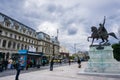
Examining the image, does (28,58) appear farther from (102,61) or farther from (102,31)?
(102,31)

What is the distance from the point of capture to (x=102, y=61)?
60.5ft

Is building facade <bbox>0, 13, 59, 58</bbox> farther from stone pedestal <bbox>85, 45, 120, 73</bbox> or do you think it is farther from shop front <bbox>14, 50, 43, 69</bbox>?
stone pedestal <bbox>85, 45, 120, 73</bbox>

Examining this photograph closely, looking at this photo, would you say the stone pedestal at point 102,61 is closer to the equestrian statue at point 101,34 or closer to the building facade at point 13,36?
the equestrian statue at point 101,34

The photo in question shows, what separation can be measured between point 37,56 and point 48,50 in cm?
5265

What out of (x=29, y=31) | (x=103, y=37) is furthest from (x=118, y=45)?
(x=29, y=31)

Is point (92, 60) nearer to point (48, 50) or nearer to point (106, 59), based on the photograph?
point (106, 59)

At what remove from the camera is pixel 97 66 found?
18.5 metres

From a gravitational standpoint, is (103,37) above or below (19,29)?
below

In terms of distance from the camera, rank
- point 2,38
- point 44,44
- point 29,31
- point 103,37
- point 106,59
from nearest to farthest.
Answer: point 106,59
point 103,37
point 2,38
point 29,31
point 44,44

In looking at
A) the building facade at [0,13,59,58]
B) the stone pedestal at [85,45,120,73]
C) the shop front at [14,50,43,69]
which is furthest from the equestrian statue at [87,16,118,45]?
the building facade at [0,13,59,58]

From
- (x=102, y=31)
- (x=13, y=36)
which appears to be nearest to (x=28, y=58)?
(x=102, y=31)

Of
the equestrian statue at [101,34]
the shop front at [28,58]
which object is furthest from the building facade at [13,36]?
the equestrian statue at [101,34]

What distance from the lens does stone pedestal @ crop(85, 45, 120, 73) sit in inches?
698

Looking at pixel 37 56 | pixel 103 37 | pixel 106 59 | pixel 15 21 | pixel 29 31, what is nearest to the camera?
pixel 106 59
